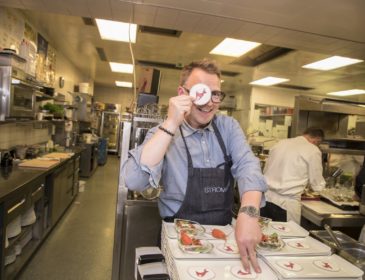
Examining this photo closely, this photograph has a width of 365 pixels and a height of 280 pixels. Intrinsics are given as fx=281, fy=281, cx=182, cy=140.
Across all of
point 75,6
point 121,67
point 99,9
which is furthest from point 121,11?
point 121,67

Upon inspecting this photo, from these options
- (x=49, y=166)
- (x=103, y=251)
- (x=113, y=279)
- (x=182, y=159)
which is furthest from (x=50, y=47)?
(x=182, y=159)

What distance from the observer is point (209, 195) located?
127 centimetres

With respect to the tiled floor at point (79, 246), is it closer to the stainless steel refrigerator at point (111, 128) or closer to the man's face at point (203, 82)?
the man's face at point (203, 82)

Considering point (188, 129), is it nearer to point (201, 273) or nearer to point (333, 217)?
point (201, 273)

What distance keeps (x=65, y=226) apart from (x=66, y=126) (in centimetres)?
212

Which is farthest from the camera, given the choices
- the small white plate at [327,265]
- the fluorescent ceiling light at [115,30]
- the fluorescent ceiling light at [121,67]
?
the fluorescent ceiling light at [121,67]

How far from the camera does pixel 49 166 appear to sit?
330cm

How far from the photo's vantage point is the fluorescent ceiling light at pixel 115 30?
3.79 meters

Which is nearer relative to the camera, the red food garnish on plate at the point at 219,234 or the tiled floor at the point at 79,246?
the red food garnish on plate at the point at 219,234

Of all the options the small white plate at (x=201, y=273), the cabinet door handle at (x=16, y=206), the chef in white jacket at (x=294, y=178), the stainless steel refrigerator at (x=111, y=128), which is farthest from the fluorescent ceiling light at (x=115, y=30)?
the stainless steel refrigerator at (x=111, y=128)

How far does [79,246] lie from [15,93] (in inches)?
74.0

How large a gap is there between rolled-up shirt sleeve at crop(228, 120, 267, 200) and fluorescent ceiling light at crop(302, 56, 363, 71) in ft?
13.4

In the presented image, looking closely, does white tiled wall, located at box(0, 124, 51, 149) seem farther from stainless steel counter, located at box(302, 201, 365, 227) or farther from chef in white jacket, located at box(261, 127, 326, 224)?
stainless steel counter, located at box(302, 201, 365, 227)

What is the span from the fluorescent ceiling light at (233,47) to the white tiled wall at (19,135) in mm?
3171
